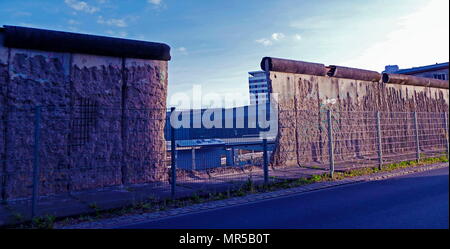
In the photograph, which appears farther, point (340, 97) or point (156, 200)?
point (340, 97)

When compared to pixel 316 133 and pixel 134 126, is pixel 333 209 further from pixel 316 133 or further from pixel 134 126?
pixel 316 133

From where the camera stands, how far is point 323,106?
1157 cm

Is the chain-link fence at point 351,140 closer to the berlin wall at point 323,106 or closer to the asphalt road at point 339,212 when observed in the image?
the berlin wall at point 323,106

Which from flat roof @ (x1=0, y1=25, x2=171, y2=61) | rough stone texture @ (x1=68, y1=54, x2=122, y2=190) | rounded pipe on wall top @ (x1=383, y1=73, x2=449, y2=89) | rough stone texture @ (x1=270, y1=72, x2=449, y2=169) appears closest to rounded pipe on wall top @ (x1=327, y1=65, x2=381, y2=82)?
rough stone texture @ (x1=270, y1=72, x2=449, y2=169)

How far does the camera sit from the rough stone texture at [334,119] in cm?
1053

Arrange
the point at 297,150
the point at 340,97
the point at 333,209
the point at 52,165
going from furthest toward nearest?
the point at 340,97
the point at 297,150
the point at 52,165
the point at 333,209

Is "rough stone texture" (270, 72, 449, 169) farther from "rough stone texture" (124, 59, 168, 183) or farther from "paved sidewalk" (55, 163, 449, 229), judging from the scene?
"rough stone texture" (124, 59, 168, 183)

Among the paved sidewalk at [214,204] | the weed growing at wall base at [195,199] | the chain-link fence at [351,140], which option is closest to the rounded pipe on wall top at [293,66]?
the chain-link fence at [351,140]

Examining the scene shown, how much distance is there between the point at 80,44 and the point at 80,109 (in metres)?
1.49

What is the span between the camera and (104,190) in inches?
289

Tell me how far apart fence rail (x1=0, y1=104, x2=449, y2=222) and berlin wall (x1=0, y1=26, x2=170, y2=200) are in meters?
0.02

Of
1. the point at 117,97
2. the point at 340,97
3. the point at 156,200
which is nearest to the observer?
the point at 156,200

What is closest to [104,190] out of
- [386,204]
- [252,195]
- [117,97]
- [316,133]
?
[117,97]

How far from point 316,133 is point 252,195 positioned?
5.08m
